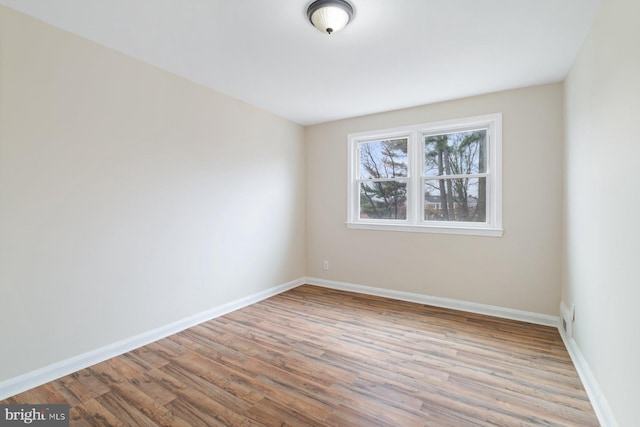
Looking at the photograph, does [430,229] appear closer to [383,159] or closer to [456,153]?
[456,153]

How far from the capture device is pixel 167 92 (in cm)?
286

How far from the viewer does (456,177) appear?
367 cm

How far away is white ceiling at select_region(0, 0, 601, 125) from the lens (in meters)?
1.94

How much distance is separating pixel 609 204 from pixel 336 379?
2.08 meters

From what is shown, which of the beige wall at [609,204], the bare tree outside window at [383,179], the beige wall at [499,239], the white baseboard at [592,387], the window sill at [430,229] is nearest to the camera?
the beige wall at [609,204]

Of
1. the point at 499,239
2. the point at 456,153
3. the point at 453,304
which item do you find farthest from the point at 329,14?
the point at 453,304

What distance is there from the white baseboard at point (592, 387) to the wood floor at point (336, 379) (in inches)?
2.0

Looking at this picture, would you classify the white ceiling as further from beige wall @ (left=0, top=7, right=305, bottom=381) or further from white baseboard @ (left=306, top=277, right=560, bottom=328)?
white baseboard @ (left=306, top=277, right=560, bottom=328)

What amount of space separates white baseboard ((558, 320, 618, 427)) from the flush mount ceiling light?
9.20 feet

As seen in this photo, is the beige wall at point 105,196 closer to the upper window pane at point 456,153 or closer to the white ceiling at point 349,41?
the white ceiling at point 349,41

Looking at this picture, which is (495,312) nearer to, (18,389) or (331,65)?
(331,65)

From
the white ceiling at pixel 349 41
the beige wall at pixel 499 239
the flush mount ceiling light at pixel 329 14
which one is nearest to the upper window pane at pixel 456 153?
the beige wall at pixel 499 239

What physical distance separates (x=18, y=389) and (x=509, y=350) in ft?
12.1

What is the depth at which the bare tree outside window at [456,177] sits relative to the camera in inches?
139
